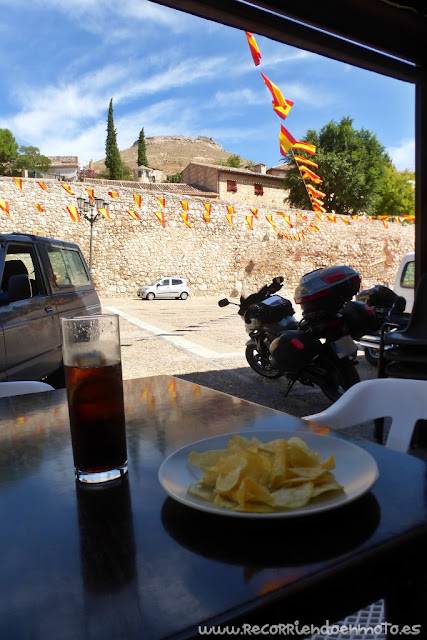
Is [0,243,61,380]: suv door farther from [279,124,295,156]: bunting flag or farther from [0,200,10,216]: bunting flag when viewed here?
[0,200,10,216]: bunting flag

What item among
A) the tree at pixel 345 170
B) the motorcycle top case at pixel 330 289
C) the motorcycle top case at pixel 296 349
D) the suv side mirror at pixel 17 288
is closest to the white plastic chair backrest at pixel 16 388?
the suv side mirror at pixel 17 288

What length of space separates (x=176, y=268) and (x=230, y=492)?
17802 mm

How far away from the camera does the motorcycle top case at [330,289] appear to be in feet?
10.4

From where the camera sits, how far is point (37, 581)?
1.55 feet

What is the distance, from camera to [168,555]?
51 centimetres

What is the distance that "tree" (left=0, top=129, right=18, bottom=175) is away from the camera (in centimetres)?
3950

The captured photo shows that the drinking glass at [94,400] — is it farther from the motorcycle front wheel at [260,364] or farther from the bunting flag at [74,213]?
the bunting flag at [74,213]

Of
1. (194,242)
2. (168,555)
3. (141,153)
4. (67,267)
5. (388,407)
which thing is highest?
(141,153)

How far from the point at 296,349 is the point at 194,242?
15.5m

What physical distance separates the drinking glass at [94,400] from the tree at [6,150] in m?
43.1

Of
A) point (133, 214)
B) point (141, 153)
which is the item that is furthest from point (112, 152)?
point (133, 214)

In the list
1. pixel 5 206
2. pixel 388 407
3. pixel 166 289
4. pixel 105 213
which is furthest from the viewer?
pixel 166 289

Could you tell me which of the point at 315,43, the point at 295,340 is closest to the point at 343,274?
the point at 295,340

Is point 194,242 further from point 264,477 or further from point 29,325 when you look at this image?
point 264,477
